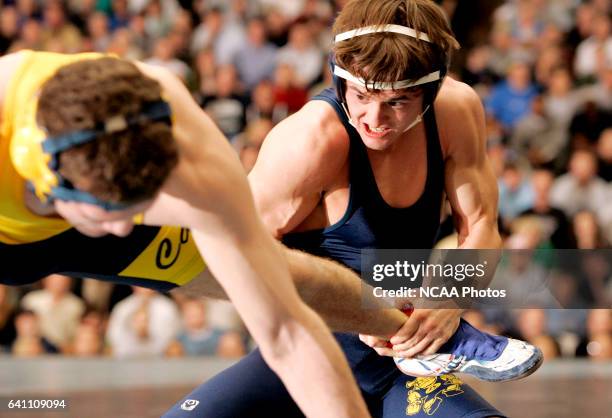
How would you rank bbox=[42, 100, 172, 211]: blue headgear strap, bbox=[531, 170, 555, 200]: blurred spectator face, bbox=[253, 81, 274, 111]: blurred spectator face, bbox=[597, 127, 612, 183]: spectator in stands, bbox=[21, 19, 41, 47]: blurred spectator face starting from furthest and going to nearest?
bbox=[21, 19, 41, 47]: blurred spectator face < bbox=[253, 81, 274, 111]: blurred spectator face < bbox=[597, 127, 612, 183]: spectator in stands < bbox=[531, 170, 555, 200]: blurred spectator face < bbox=[42, 100, 172, 211]: blue headgear strap

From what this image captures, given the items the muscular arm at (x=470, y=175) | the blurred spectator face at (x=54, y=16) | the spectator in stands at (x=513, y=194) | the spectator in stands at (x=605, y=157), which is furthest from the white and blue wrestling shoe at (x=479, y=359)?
the blurred spectator face at (x=54, y=16)

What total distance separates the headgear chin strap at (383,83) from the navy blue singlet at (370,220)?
0.25 ft

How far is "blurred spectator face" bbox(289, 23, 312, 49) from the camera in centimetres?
979

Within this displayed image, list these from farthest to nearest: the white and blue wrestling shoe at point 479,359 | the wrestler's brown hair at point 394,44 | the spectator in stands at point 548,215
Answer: the spectator in stands at point 548,215
the white and blue wrestling shoe at point 479,359
the wrestler's brown hair at point 394,44

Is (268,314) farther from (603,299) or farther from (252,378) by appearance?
(603,299)

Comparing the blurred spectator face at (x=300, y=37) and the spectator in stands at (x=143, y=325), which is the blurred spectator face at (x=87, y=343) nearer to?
the spectator in stands at (x=143, y=325)

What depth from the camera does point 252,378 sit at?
3.73 metres

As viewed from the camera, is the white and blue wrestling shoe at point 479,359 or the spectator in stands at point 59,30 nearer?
the white and blue wrestling shoe at point 479,359

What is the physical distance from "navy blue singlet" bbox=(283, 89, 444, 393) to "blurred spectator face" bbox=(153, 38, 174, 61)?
6.34m

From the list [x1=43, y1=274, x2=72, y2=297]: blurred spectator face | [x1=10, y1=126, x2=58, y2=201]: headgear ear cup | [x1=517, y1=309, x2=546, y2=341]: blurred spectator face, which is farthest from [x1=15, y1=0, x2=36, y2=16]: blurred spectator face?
[x1=10, y1=126, x2=58, y2=201]: headgear ear cup

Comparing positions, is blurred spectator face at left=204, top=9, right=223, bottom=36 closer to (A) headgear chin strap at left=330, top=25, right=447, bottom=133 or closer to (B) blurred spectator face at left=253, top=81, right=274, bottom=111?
(B) blurred spectator face at left=253, top=81, right=274, bottom=111

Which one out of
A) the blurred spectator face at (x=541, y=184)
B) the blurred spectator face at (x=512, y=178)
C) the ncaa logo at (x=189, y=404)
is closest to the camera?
the ncaa logo at (x=189, y=404)

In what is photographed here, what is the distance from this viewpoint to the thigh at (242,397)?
3.62 m

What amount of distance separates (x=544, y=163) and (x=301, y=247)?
538 centimetres
